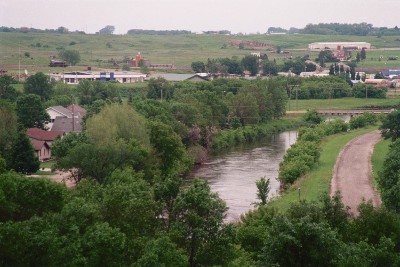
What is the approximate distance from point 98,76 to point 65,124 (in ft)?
94.4

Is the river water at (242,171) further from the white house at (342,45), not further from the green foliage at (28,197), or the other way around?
the white house at (342,45)

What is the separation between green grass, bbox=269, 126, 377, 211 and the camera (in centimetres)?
2514

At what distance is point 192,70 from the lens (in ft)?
277

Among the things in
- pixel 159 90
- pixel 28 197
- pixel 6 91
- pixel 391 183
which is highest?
pixel 28 197

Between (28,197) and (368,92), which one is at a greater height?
(28,197)

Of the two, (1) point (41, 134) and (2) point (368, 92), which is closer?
(1) point (41, 134)

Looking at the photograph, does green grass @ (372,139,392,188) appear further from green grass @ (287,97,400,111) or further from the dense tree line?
green grass @ (287,97,400,111)

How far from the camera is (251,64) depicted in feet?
271

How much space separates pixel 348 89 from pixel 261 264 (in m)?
53.3

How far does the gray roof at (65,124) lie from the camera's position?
4017cm

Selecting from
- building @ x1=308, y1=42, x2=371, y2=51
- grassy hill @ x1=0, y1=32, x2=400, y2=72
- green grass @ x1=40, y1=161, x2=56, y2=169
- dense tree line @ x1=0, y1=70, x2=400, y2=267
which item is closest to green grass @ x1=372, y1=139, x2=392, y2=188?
dense tree line @ x1=0, y1=70, x2=400, y2=267

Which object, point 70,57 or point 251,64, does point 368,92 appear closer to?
point 251,64

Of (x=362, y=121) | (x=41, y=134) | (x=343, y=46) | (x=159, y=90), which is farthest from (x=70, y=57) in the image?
(x=41, y=134)

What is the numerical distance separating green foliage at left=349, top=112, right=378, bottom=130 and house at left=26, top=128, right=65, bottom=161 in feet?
58.1
